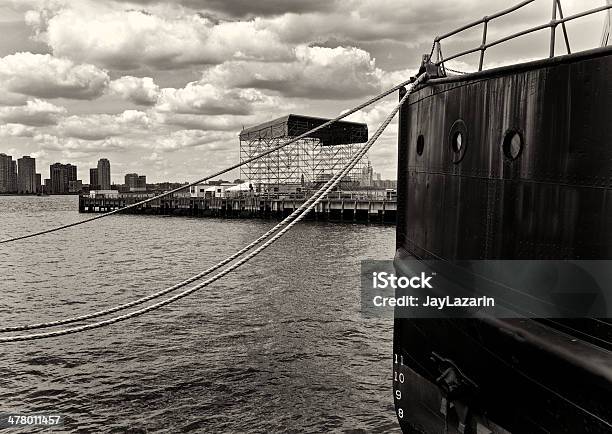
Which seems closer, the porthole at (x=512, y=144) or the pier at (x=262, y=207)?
the porthole at (x=512, y=144)

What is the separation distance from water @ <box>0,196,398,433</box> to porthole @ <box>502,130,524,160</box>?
6.53 metres

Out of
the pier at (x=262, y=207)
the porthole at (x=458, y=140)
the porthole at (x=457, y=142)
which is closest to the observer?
the porthole at (x=458, y=140)

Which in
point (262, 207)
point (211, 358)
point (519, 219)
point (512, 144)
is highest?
point (512, 144)

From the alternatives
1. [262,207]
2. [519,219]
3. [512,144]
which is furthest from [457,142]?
[262,207]

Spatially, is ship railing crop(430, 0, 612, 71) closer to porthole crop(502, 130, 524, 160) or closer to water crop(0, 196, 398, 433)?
porthole crop(502, 130, 524, 160)

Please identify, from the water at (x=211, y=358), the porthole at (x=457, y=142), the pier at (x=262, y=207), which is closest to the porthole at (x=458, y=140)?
the porthole at (x=457, y=142)

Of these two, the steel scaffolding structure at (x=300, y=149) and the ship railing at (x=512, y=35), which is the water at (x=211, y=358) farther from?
the steel scaffolding structure at (x=300, y=149)

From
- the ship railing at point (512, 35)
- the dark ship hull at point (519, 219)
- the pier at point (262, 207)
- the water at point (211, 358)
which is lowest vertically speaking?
the water at point (211, 358)

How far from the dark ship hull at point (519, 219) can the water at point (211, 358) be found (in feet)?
12.9

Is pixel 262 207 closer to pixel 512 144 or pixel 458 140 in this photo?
pixel 458 140

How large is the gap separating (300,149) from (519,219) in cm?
7001

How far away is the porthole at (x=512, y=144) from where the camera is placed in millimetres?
5586

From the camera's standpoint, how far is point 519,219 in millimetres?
5594

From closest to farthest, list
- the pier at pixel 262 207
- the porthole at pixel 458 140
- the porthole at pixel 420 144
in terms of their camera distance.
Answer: the porthole at pixel 458 140
the porthole at pixel 420 144
the pier at pixel 262 207
